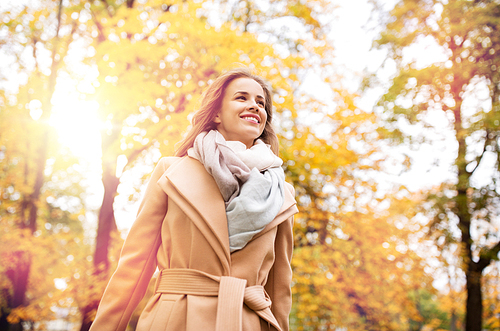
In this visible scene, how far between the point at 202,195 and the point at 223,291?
41 centimetres

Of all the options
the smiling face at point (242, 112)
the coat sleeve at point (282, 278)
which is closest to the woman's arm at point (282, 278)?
the coat sleeve at point (282, 278)

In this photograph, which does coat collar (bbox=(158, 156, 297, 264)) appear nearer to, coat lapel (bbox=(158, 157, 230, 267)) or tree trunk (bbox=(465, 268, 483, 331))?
coat lapel (bbox=(158, 157, 230, 267))

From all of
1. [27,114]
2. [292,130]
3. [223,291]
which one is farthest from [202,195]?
[27,114]

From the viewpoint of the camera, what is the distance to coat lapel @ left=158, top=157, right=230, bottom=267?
4.84ft

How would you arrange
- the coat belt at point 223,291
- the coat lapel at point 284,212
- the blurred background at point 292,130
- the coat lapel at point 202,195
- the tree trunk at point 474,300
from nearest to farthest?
1. the coat belt at point 223,291
2. the coat lapel at point 202,195
3. the coat lapel at point 284,212
4. the blurred background at point 292,130
5. the tree trunk at point 474,300

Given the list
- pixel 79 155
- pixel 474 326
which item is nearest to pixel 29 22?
pixel 79 155

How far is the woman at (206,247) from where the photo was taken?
1424 mm

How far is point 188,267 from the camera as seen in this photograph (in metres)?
1.49

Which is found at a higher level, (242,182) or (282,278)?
(242,182)

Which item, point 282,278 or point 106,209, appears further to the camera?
point 106,209

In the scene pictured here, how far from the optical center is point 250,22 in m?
7.96

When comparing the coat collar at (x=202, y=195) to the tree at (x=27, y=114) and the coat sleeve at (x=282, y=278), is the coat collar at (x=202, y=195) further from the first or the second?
the tree at (x=27, y=114)

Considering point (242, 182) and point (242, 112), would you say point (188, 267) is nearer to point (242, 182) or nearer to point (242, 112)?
point (242, 182)

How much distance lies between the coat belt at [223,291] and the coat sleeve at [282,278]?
0.18 m
